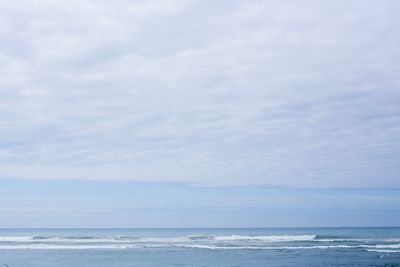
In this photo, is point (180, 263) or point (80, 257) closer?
point (180, 263)

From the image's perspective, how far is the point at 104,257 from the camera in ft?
102

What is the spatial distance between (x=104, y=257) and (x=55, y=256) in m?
3.67

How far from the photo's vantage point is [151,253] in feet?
109

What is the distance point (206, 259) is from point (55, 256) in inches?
412

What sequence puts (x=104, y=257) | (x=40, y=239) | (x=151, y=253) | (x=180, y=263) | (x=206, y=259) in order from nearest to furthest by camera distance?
(x=180, y=263) → (x=206, y=259) → (x=104, y=257) → (x=151, y=253) → (x=40, y=239)

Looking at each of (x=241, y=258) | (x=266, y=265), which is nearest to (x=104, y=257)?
(x=241, y=258)

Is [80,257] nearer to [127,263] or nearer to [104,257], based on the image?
[104,257]

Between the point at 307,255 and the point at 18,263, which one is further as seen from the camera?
the point at 307,255

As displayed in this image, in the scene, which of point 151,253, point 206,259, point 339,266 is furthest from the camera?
point 151,253

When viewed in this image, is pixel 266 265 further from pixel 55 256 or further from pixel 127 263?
pixel 55 256

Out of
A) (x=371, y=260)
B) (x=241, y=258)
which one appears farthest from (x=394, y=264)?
(x=241, y=258)

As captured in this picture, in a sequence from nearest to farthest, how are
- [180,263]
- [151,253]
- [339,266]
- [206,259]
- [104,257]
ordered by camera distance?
[339,266] < [180,263] < [206,259] < [104,257] < [151,253]

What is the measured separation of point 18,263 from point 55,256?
452 centimetres

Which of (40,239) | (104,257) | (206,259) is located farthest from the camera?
(40,239)
